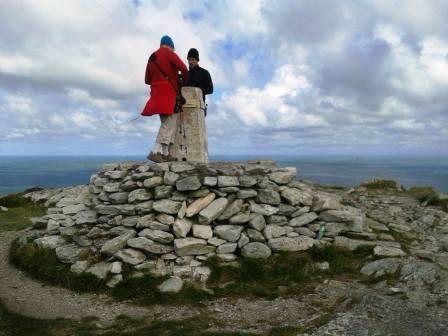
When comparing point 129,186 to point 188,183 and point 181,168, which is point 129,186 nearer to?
point 181,168

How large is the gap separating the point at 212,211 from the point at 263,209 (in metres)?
1.63

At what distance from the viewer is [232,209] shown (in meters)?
11.5

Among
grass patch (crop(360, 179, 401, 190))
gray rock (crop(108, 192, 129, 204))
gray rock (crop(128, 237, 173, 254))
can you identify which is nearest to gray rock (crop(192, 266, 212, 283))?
gray rock (crop(128, 237, 173, 254))

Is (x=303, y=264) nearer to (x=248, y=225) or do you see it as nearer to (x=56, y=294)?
(x=248, y=225)

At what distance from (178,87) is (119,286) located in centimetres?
652

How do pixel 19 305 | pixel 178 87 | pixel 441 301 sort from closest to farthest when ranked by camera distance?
pixel 441 301 < pixel 19 305 < pixel 178 87

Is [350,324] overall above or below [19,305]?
above

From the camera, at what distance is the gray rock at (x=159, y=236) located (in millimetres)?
10938

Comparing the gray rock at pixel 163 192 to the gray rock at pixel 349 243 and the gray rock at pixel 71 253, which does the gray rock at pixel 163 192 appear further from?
the gray rock at pixel 349 243

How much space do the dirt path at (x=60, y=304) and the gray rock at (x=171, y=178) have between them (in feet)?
12.3

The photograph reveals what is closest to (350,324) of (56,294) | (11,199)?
(56,294)

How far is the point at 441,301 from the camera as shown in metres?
8.13

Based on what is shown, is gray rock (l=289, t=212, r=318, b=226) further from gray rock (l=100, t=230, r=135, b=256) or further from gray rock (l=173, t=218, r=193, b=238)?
gray rock (l=100, t=230, r=135, b=256)

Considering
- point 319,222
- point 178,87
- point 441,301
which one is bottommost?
point 441,301
